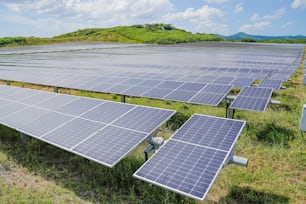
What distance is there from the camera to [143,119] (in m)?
5.25

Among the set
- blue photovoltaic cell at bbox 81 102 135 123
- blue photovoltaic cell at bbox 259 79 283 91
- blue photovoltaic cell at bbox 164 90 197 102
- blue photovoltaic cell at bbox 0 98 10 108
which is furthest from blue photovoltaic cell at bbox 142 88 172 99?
blue photovoltaic cell at bbox 259 79 283 91

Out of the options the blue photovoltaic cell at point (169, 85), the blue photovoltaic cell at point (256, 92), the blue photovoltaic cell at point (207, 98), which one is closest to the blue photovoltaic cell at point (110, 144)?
the blue photovoltaic cell at point (207, 98)

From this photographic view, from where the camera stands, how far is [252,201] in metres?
4.31

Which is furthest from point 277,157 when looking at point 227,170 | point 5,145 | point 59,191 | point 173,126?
point 5,145

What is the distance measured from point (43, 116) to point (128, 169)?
95.1 inches

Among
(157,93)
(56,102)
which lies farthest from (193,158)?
(56,102)

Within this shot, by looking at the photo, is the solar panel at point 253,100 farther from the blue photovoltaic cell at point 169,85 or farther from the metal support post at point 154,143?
the metal support post at point 154,143

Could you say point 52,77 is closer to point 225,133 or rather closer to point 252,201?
point 225,133

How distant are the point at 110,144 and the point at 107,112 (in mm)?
1403

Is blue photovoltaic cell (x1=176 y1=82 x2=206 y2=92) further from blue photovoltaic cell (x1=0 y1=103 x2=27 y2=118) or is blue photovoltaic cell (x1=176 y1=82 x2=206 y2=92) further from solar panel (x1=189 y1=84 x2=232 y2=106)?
blue photovoltaic cell (x1=0 y1=103 x2=27 y2=118)

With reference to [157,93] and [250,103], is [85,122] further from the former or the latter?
[250,103]

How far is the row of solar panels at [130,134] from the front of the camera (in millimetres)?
3647

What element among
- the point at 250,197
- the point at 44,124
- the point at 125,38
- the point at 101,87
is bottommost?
the point at 250,197

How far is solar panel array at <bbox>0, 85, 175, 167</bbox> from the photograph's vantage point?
14.4ft
